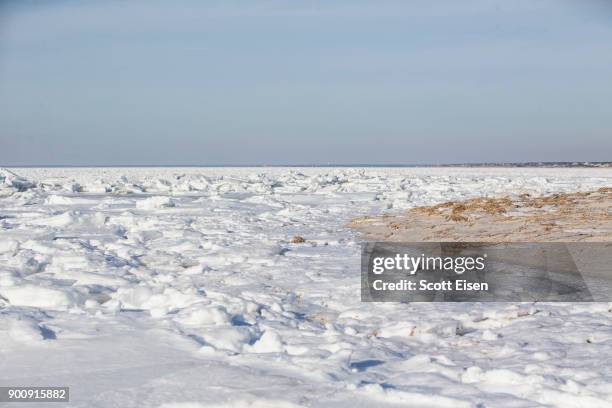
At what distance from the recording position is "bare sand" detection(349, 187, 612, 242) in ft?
20.2

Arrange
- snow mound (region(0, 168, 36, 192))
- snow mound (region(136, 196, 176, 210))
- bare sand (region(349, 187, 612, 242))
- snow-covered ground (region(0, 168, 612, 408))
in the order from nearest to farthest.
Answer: snow-covered ground (region(0, 168, 612, 408)) → bare sand (region(349, 187, 612, 242)) → snow mound (region(136, 196, 176, 210)) → snow mound (region(0, 168, 36, 192))

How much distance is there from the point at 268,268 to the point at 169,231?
224 cm

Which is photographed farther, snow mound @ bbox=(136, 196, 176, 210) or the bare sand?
snow mound @ bbox=(136, 196, 176, 210)

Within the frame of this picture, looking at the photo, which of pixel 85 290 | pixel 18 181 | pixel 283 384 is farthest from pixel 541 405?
pixel 18 181

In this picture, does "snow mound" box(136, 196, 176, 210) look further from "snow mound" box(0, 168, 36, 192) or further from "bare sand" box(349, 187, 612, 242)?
"snow mound" box(0, 168, 36, 192)

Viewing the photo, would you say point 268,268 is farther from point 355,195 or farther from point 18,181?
point 18,181

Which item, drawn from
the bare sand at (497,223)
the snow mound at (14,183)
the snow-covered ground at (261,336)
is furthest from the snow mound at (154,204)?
the snow mound at (14,183)

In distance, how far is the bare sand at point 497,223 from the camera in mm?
6145

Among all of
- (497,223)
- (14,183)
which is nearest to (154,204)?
(497,223)

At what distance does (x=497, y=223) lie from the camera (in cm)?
712

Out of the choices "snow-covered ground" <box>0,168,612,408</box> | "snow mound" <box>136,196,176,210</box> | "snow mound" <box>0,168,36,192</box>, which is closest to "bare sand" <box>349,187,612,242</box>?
"snow-covered ground" <box>0,168,612,408</box>

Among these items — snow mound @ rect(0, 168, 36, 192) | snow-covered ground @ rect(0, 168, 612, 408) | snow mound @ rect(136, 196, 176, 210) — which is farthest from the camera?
snow mound @ rect(0, 168, 36, 192)

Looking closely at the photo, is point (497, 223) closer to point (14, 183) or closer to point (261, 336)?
point (261, 336)

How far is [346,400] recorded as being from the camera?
7.29 feet
